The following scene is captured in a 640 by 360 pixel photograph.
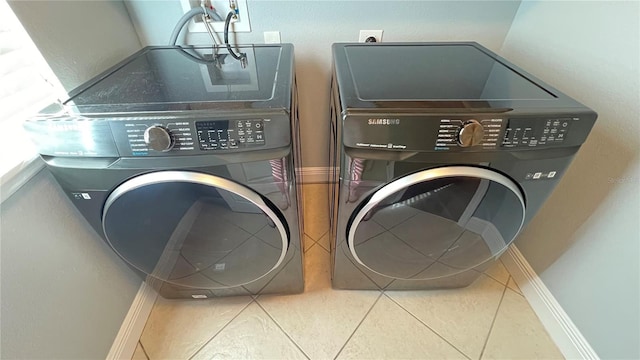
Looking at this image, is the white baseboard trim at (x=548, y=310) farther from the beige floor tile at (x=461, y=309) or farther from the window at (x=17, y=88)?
the window at (x=17, y=88)

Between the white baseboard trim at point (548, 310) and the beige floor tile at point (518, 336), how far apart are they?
0.03 meters

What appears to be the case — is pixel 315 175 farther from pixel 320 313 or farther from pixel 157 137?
pixel 157 137

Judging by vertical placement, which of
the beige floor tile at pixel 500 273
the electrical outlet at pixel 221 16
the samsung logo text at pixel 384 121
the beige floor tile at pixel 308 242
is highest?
the electrical outlet at pixel 221 16

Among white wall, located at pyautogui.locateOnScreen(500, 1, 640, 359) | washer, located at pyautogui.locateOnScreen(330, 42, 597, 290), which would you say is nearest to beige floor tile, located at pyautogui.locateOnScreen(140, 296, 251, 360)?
washer, located at pyautogui.locateOnScreen(330, 42, 597, 290)

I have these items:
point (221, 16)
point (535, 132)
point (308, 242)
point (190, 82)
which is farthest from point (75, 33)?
point (535, 132)

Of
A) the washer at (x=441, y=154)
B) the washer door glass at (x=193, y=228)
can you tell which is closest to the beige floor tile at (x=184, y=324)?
the washer door glass at (x=193, y=228)

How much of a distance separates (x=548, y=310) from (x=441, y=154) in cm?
96

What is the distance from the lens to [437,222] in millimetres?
851

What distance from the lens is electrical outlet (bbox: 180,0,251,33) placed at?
3.84ft

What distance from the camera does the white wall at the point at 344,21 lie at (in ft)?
4.00

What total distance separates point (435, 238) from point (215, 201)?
2.24 ft

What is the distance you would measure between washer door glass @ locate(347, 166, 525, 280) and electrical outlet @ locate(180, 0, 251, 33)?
99cm

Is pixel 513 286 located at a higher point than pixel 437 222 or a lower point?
lower

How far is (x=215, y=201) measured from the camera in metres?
0.76
